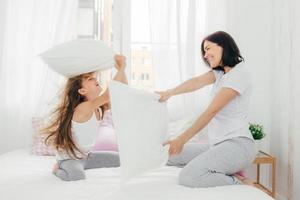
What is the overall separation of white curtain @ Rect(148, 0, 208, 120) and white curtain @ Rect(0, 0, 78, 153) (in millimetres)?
681

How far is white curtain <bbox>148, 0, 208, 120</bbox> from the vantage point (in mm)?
3238

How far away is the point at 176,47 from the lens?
3.26 meters

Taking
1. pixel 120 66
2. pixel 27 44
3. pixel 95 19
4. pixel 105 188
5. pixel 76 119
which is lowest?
pixel 105 188

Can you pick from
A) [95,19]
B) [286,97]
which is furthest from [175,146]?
[95,19]

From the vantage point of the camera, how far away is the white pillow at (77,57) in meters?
2.04

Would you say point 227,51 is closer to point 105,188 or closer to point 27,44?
point 105,188

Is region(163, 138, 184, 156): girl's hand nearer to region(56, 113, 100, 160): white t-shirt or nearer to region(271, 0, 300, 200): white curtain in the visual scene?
region(56, 113, 100, 160): white t-shirt

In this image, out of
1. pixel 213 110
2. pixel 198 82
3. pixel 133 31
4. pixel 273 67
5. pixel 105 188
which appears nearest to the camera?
pixel 105 188

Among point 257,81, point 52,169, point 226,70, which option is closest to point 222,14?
point 257,81

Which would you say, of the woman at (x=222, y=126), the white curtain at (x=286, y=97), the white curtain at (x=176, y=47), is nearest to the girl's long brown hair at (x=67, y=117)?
the woman at (x=222, y=126)

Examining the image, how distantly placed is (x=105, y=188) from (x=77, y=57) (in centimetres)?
66

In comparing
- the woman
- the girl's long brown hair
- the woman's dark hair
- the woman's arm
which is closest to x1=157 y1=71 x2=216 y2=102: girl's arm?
the woman

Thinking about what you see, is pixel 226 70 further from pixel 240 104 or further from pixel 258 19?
pixel 258 19

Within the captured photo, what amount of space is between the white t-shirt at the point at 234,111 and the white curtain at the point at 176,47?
98 cm
